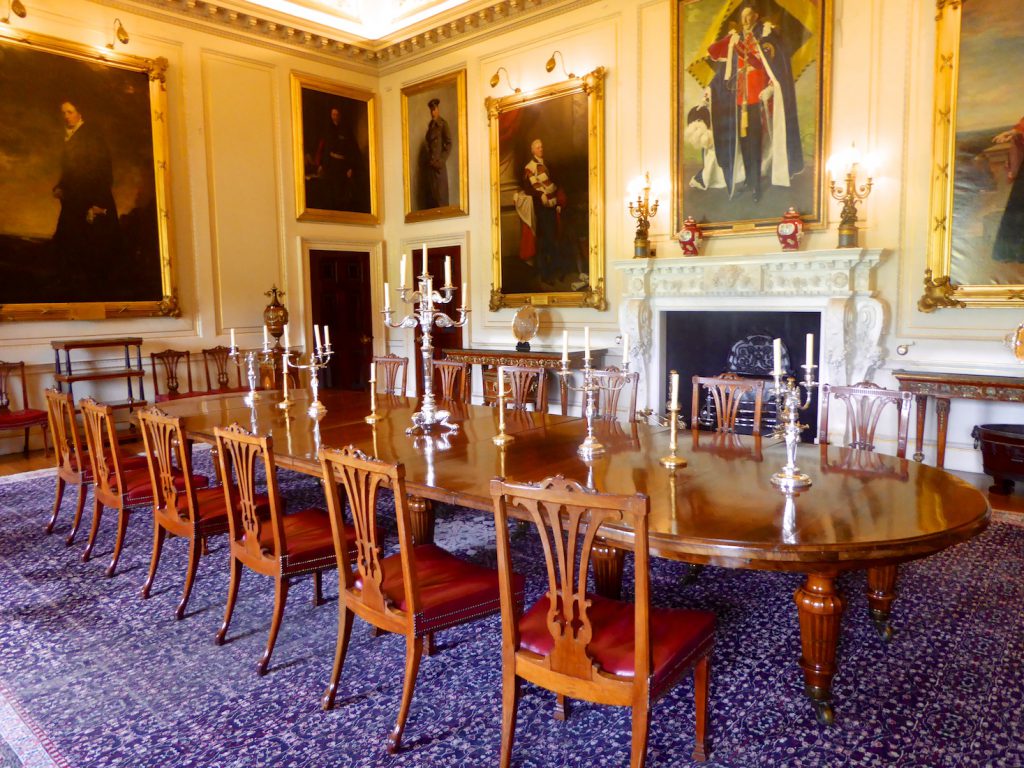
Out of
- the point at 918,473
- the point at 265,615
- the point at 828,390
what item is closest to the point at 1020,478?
the point at 828,390

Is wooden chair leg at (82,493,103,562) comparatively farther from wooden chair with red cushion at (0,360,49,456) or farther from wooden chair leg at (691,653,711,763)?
wooden chair leg at (691,653,711,763)

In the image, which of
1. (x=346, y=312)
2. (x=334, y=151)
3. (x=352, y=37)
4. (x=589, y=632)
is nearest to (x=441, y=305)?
(x=346, y=312)

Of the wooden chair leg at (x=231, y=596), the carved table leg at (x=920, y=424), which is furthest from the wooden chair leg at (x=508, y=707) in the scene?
the carved table leg at (x=920, y=424)

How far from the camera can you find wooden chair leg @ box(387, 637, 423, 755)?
2.30 metres

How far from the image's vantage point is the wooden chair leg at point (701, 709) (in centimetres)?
222

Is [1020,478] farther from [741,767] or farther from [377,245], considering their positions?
[377,245]

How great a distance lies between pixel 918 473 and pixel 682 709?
1323 mm

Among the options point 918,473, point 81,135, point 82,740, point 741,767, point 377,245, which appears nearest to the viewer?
point 741,767

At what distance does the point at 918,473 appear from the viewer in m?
2.86

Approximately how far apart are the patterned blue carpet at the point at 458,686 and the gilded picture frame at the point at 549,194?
183 inches

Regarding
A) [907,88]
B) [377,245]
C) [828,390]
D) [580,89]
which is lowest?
[828,390]

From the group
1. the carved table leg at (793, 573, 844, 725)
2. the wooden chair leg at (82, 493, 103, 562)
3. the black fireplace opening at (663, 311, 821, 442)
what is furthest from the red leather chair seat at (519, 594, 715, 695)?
the black fireplace opening at (663, 311, 821, 442)

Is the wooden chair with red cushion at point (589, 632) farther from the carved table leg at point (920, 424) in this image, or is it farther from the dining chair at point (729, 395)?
the carved table leg at point (920, 424)

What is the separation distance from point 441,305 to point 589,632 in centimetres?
756
